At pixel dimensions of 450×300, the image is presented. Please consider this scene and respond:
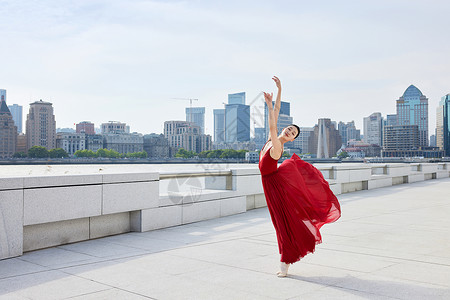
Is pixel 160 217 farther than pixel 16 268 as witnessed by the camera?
Yes

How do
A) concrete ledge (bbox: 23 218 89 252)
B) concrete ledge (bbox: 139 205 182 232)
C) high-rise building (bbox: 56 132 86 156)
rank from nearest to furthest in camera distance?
concrete ledge (bbox: 23 218 89 252) → concrete ledge (bbox: 139 205 182 232) → high-rise building (bbox: 56 132 86 156)

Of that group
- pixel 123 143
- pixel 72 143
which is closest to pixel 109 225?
pixel 123 143

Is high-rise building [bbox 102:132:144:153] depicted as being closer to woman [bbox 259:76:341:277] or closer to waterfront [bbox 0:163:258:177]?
waterfront [bbox 0:163:258:177]

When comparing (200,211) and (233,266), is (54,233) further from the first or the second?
(200,211)

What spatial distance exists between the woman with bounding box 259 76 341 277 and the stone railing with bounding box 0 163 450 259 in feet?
10.3

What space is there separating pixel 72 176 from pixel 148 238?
1627mm

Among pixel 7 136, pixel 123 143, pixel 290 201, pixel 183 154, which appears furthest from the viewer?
pixel 183 154

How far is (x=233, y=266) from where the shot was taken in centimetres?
530

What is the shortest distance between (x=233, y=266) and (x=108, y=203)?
2.80 meters

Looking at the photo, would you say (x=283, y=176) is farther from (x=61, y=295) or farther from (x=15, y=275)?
(x=15, y=275)

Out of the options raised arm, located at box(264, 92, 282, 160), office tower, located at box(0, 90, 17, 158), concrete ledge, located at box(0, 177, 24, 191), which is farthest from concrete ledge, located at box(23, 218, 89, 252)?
office tower, located at box(0, 90, 17, 158)

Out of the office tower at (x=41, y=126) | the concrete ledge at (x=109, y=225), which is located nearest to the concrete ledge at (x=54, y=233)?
the concrete ledge at (x=109, y=225)

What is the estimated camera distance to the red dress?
4988 millimetres

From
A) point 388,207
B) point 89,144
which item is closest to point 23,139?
point 89,144
